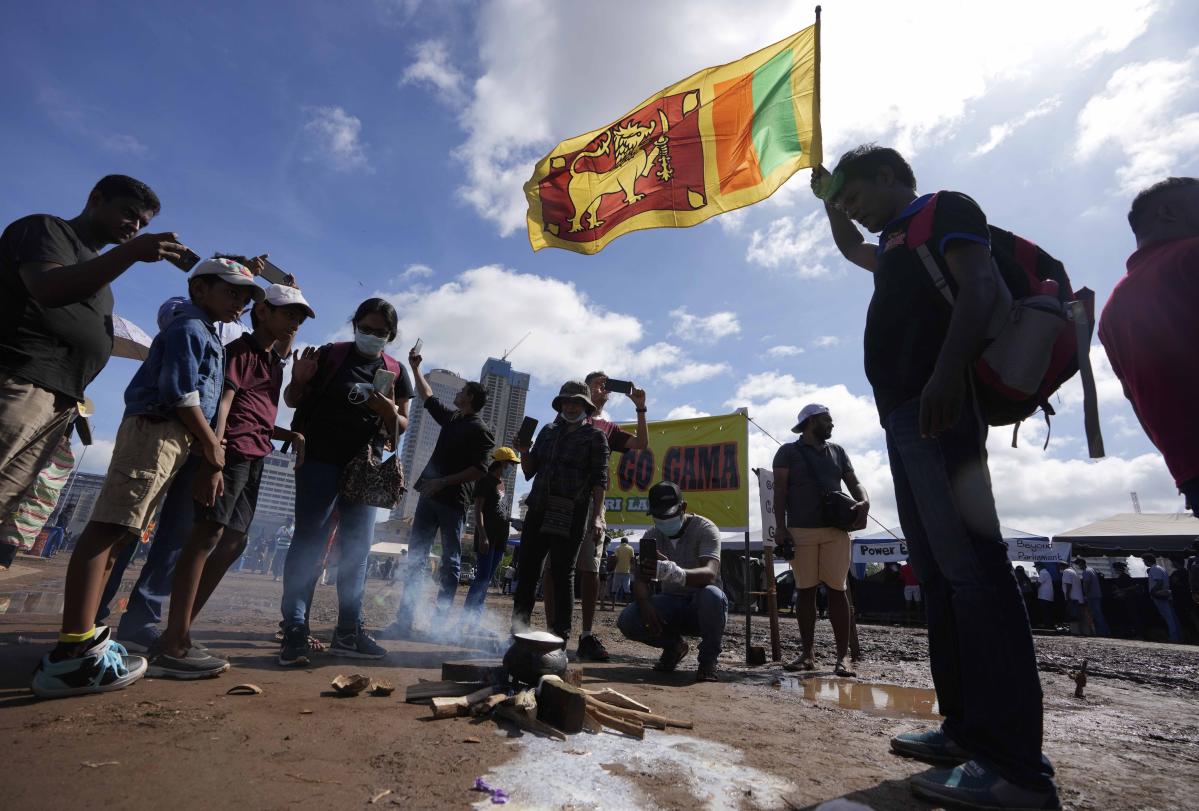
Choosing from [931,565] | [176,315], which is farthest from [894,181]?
[176,315]

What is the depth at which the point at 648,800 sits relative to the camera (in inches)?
60.2

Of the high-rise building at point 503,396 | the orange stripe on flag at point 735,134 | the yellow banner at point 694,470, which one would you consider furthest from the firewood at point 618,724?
the high-rise building at point 503,396

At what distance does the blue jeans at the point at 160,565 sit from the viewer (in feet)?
10.6

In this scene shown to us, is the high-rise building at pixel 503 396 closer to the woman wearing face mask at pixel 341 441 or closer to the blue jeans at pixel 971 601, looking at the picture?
the woman wearing face mask at pixel 341 441

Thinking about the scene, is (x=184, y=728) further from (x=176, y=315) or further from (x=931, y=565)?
(x=931, y=565)

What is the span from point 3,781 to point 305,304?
2.32 meters

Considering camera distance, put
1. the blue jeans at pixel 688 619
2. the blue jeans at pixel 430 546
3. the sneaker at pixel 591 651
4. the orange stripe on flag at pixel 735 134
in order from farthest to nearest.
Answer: the orange stripe on flag at pixel 735 134 < the blue jeans at pixel 430 546 < the sneaker at pixel 591 651 < the blue jeans at pixel 688 619

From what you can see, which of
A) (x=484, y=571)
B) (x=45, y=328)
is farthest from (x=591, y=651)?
(x=45, y=328)

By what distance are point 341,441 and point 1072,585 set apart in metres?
16.9

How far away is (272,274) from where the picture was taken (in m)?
3.99

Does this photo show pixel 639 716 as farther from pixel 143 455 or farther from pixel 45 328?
pixel 45 328

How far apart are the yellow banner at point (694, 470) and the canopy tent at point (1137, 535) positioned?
9.99m

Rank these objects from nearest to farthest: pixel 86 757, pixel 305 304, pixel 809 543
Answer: pixel 86 757 → pixel 305 304 → pixel 809 543

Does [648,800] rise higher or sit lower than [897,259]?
lower
